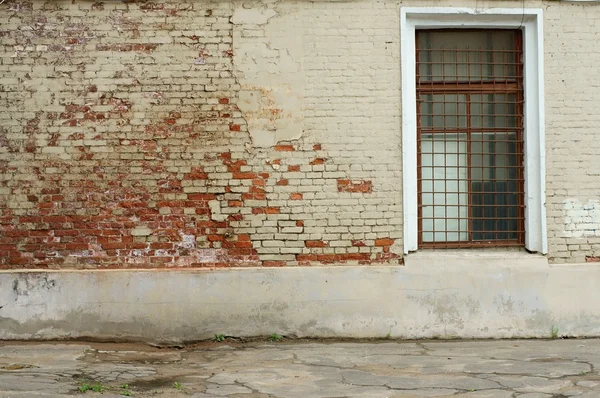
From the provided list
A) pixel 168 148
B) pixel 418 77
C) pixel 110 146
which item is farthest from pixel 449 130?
pixel 110 146

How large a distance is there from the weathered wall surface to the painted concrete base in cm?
20

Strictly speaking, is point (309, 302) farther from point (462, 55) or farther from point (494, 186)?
point (462, 55)

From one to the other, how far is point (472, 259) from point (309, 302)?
5.64 feet

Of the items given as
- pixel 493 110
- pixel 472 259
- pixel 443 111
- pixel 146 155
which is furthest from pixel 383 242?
pixel 146 155

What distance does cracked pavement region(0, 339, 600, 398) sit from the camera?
6.41m

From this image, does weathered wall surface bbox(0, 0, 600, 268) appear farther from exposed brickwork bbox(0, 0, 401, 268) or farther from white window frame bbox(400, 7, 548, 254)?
white window frame bbox(400, 7, 548, 254)

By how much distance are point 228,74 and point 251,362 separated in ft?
9.54

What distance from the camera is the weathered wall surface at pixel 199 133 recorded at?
854 cm

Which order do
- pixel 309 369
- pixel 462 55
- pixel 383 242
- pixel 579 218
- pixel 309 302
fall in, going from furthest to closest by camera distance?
1. pixel 462 55
2. pixel 579 218
3. pixel 383 242
4. pixel 309 302
5. pixel 309 369

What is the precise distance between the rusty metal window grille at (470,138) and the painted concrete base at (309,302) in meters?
0.52

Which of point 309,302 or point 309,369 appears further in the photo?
point 309,302

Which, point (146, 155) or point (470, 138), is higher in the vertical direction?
point (470, 138)

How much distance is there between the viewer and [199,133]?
8.58 meters

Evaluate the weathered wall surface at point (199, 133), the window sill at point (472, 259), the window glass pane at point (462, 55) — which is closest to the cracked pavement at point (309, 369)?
the window sill at point (472, 259)
